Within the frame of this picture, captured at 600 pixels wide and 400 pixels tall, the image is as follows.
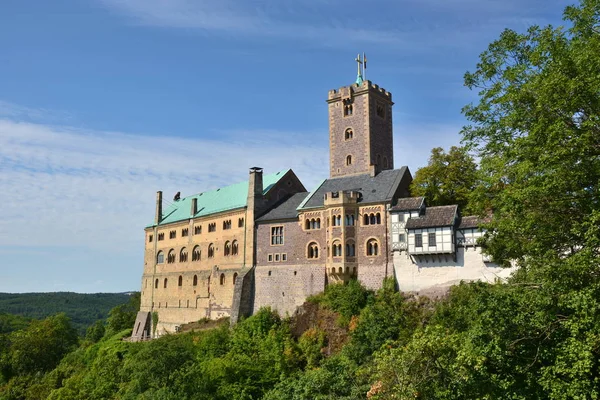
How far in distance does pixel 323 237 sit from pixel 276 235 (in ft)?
18.1

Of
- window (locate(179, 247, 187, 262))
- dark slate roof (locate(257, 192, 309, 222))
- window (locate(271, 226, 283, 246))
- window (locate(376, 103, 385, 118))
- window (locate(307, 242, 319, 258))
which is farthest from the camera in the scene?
window (locate(179, 247, 187, 262))

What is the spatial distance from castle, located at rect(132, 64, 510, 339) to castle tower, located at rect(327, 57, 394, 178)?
0.10 m

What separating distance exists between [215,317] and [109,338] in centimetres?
2477

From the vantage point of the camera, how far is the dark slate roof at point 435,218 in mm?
40594

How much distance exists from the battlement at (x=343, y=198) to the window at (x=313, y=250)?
4077 millimetres

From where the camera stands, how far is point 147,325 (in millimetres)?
66250

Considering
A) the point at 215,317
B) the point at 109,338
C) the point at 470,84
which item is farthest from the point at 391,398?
the point at 109,338

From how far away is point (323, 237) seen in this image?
47250 millimetres

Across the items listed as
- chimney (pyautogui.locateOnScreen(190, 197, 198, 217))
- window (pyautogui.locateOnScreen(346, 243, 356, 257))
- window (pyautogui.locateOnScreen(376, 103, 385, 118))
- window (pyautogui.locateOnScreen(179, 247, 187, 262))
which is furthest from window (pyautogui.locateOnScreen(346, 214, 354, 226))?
window (pyautogui.locateOnScreen(179, 247, 187, 262))

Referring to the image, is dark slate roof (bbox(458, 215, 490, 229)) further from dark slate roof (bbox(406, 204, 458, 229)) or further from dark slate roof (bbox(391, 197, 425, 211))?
dark slate roof (bbox(391, 197, 425, 211))

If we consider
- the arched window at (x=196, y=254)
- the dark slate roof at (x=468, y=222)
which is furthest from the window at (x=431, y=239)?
the arched window at (x=196, y=254)

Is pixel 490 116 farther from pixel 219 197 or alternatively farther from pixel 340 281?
pixel 219 197

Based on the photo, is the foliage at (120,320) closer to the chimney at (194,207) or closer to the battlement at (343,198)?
the chimney at (194,207)

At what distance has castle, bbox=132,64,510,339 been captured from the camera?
41.4m
